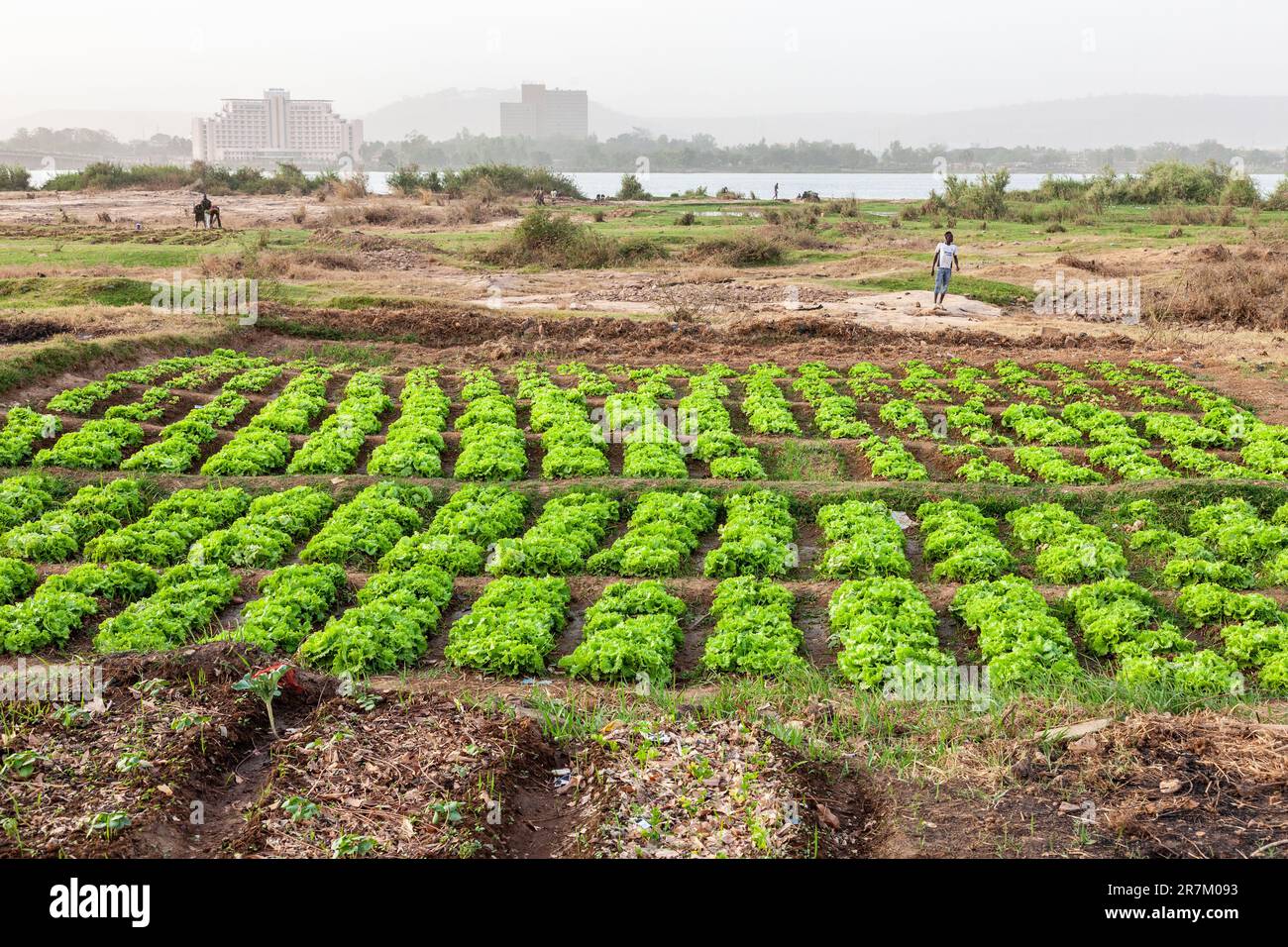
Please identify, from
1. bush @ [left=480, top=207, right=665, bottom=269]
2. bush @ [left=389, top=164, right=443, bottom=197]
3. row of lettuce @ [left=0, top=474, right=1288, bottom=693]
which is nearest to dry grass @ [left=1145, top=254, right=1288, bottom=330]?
row of lettuce @ [left=0, top=474, right=1288, bottom=693]

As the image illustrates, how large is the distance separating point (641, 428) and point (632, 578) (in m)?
6.34

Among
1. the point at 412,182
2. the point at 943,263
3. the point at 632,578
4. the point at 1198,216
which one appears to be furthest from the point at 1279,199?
the point at 632,578

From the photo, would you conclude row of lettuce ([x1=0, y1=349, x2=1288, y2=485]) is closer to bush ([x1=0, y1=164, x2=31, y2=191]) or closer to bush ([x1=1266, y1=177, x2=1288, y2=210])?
bush ([x1=1266, y1=177, x2=1288, y2=210])

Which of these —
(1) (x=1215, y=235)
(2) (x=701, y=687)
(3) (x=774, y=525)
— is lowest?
(2) (x=701, y=687)

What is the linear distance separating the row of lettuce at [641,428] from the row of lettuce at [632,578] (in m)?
1.57

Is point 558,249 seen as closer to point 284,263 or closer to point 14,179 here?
point 284,263

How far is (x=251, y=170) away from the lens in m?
89.2

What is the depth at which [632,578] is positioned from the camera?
39.7 ft
